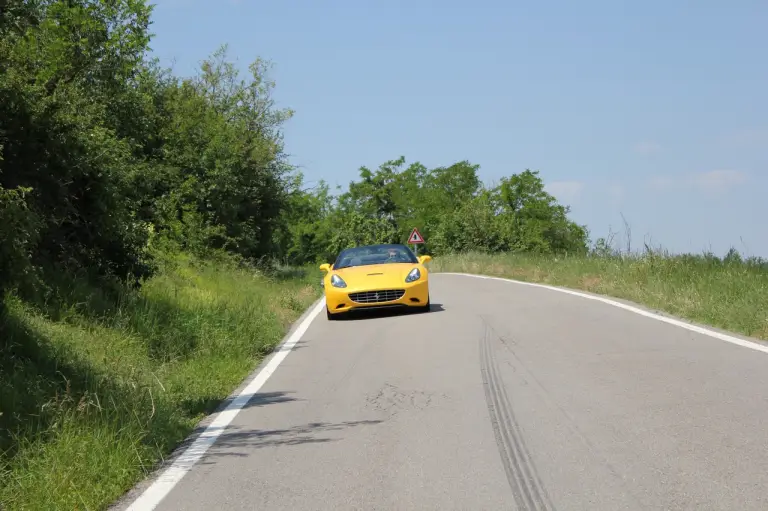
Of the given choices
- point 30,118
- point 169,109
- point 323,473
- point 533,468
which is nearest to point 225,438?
point 323,473

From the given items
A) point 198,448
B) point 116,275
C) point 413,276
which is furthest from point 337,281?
point 198,448

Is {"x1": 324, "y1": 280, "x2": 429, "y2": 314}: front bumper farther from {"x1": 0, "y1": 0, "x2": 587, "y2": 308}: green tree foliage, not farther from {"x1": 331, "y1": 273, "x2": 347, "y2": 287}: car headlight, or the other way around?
{"x1": 0, "y1": 0, "x2": 587, "y2": 308}: green tree foliage

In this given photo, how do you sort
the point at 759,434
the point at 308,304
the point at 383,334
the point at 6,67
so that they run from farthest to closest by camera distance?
the point at 308,304
the point at 383,334
the point at 6,67
the point at 759,434

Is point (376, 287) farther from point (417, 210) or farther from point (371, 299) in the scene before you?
point (417, 210)

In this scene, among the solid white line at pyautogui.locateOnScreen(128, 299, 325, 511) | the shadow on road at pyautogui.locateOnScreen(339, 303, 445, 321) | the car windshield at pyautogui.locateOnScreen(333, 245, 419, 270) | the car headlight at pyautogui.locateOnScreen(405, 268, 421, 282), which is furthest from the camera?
the car windshield at pyautogui.locateOnScreen(333, 245, 419, 270)

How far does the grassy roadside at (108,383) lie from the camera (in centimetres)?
551

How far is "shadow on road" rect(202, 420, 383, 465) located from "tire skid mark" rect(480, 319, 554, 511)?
0.99 metres

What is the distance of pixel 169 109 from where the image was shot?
1288 inches

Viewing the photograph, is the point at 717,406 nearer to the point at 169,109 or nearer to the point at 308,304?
the point at 308,304

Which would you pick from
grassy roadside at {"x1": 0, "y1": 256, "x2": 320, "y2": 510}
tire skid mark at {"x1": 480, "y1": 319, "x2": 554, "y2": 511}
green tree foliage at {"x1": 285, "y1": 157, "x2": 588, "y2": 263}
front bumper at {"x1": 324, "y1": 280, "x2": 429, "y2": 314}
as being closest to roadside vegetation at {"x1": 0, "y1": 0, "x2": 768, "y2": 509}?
grassy roadside at {"x1": 0, "y1": 256, "x2": 320, "y2": 510}

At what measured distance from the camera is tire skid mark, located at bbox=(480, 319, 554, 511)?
4.70 m

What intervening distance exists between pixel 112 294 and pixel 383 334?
12.6 feet

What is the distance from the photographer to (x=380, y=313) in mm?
16828

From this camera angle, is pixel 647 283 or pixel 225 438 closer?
pixel 225 438
